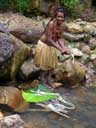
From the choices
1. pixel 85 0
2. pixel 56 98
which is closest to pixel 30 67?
pixel 56 98

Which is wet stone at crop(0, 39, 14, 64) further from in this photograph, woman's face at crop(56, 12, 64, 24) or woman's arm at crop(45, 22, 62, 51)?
woman's face at crop(56, 12, 64, 24)

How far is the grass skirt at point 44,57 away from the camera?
7.77m

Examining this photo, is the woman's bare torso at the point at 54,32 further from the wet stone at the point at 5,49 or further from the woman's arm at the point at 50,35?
the wet stone at the point at 5,49

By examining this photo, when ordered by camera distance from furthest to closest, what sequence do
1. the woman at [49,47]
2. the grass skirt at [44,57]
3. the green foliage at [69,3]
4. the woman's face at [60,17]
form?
1. the green foliage at [69,3]
2. the grass skirt at [44,57]
3. the woman at [49,47]
4. the woman's face at [60,17]

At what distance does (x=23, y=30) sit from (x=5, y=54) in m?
1.87

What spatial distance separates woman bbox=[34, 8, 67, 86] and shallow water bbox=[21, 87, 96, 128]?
2.33 feet

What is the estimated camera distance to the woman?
7449 mm

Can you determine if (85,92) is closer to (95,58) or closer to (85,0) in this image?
(95,58)

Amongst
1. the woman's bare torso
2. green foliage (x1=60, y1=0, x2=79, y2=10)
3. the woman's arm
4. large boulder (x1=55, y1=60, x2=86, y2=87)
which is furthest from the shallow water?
green foliage (x1=60, y1=0, x2=79, y2=10)

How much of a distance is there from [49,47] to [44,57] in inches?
8.7

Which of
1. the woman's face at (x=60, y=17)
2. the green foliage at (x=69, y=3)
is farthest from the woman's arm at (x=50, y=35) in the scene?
the green foliage at (x=69, y=3)

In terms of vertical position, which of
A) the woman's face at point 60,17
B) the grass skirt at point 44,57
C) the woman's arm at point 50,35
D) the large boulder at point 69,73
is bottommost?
the large boulder at point 69,73

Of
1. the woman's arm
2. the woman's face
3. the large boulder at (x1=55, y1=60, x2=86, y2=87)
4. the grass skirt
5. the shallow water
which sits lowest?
the shallow water

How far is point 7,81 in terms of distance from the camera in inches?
312
